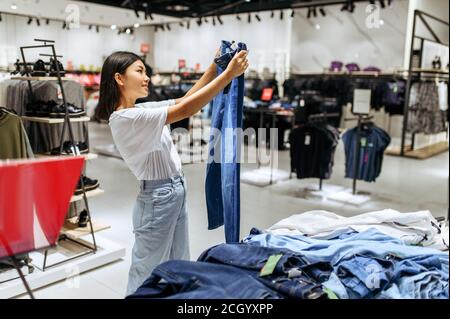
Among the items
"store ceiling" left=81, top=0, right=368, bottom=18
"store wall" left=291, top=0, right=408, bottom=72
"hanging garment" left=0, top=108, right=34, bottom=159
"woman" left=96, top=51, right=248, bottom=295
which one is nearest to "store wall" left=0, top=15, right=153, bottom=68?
"hanging garment" left=0, top=108, right=34, bottom=159

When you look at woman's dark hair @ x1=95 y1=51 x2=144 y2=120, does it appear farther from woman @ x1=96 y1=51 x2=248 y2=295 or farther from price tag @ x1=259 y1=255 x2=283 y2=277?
price tag @ x1=259 y1=255 x2=283 y2=277

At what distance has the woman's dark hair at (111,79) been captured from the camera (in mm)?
1862

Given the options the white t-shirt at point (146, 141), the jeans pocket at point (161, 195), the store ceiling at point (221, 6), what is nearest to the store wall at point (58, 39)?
the white t-shirt at point (146, 141)

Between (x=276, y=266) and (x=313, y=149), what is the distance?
164 inches

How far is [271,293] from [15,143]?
84.5 inches

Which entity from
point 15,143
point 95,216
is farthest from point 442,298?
point 95,216

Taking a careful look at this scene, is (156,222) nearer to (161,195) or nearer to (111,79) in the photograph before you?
(161,195)

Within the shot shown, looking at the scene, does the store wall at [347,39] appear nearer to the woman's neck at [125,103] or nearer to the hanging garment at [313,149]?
the hanging garment at [313,149]

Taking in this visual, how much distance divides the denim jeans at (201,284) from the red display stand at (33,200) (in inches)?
13.4

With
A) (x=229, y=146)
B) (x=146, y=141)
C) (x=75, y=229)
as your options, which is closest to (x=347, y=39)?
(x=75, y=229)

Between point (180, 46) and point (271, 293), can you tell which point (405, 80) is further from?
point (271, 293)

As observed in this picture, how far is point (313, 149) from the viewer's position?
5367mm

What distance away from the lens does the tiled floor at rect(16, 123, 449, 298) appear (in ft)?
9.41

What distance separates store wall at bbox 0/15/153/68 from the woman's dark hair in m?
1.25
